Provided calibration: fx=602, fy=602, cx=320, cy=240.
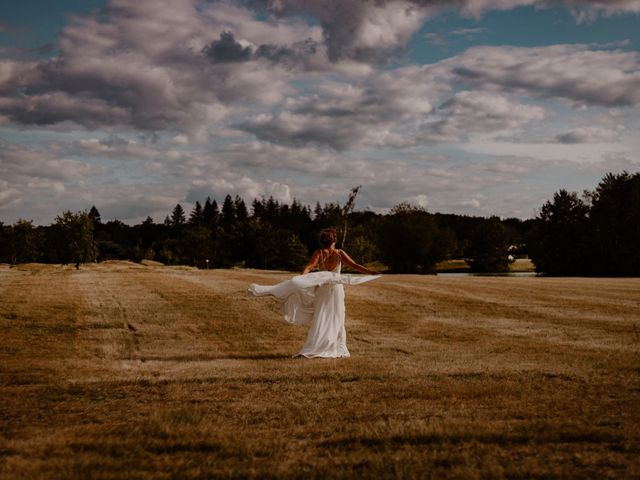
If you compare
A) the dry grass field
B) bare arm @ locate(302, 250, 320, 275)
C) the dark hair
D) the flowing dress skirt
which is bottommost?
the dry grass field

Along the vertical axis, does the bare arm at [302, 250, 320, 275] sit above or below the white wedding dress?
above

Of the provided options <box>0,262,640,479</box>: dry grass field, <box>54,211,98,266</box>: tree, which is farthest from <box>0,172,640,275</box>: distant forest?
<box>0,262,640,479</box>: dry grass field

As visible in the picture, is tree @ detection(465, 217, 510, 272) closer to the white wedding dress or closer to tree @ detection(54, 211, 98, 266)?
tree @ detection(54, 211, 98, 266)

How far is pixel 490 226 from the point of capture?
141 meters

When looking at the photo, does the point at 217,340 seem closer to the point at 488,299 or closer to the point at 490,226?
the point at 488,299

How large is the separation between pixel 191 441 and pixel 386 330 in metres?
14.6

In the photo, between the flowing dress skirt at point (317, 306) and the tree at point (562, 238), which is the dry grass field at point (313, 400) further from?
the tree at point (562, 238)

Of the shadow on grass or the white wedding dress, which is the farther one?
the shadow on grass

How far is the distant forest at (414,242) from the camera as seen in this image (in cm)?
8662

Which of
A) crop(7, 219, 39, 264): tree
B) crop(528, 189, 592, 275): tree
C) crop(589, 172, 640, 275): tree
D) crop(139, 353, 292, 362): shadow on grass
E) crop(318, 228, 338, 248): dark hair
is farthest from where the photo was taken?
crop(7, 219, 39, 264): tree

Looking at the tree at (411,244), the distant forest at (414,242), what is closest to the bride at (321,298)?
the distant forest at (414,242)

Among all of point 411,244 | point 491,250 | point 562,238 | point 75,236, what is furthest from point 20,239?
point 491,250

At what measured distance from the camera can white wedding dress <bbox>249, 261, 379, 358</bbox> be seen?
14.6m

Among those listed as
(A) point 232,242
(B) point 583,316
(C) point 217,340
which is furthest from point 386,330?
(A) point 232,242
